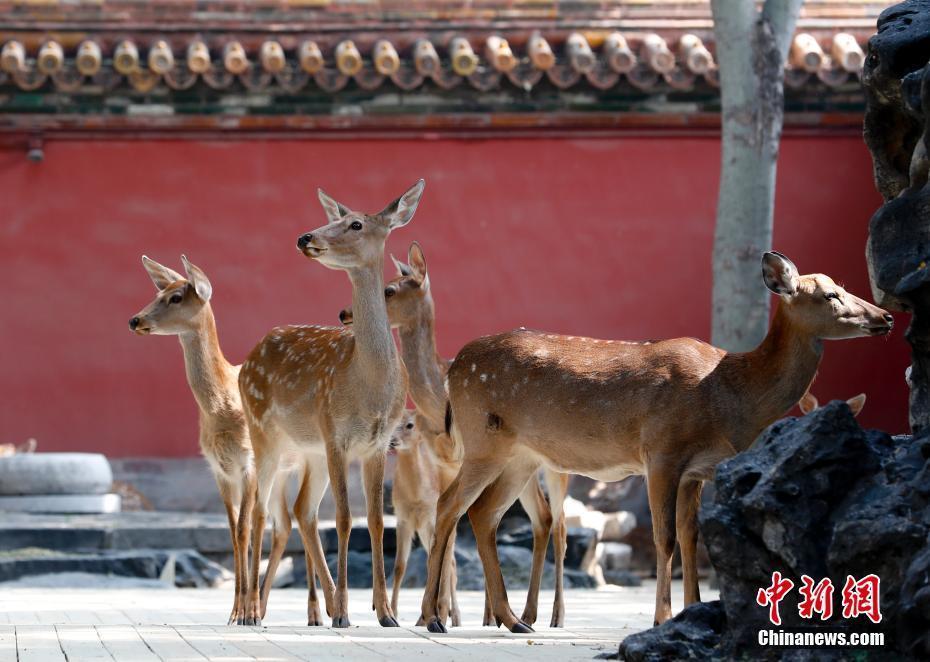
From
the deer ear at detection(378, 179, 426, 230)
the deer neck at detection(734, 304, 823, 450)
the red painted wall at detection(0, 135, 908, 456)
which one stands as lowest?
the deer neck at detection(734, 304, 823, 450)

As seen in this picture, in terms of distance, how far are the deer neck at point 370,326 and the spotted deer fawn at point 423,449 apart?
3.18 ft

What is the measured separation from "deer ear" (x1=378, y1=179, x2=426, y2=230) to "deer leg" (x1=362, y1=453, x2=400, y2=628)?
4.17 ft

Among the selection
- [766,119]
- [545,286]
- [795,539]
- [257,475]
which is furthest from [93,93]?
[795,539]

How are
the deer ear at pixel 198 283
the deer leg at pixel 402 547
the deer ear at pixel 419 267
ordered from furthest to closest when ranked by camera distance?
the deer leg at pixel 402 547
the deer ear at pixel 419 267
the deer ear at pixel 198 283

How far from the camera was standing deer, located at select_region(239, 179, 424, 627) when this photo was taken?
8.50m

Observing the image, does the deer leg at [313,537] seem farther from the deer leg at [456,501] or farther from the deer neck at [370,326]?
the deer neck at [370,326]

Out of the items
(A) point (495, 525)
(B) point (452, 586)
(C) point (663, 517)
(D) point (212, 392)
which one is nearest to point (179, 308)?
(D) point (212, 392)

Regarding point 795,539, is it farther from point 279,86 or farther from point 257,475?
point 279,86

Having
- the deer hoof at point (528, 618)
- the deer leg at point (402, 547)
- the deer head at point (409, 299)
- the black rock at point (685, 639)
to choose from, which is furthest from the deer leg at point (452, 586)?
the black rock at point (685, 639)

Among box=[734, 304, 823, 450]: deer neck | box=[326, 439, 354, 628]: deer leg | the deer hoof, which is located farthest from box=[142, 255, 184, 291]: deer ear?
box=[734, 304, 823, 450]: deer neck

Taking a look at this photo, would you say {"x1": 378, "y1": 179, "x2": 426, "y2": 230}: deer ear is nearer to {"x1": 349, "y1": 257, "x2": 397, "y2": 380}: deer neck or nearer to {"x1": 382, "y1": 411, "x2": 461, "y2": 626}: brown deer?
{"x1": 349, "y1": 257, "x2": 397, "y2": 380}: deer neck

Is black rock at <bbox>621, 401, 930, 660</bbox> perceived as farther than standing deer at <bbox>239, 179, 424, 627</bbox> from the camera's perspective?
No

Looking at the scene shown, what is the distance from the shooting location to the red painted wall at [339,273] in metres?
16.6

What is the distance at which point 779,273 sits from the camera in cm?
775
